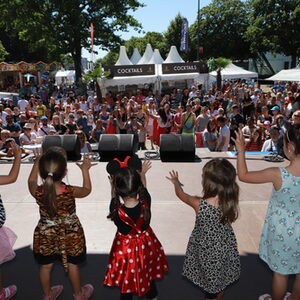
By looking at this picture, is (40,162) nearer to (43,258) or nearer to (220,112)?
(43,258)

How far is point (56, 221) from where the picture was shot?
2750mm

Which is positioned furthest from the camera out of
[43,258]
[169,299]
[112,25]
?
[112,25]

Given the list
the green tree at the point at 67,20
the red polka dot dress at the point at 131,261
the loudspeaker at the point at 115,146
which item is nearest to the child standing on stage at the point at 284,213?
the red polka dot dress at the point at 131,261

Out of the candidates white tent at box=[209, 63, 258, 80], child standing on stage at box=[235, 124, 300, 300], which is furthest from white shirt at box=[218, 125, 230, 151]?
white tent at box=[209, 63, 258, 80]

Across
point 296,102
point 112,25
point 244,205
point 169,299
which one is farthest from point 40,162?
point 112,25

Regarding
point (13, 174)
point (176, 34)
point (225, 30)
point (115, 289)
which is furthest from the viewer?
point (176, 34)

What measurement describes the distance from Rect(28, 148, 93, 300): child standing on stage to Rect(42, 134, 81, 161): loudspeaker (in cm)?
460

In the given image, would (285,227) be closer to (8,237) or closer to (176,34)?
(8,237)

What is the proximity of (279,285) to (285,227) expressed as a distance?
0.53 meters

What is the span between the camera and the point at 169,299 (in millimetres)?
3100

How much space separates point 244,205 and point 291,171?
281cm

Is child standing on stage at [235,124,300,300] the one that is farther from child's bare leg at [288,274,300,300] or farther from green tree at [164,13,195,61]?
green tree at [164,13,195,61]

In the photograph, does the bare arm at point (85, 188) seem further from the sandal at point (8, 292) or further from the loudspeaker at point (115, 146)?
the loudspeaker at point (115, 146)

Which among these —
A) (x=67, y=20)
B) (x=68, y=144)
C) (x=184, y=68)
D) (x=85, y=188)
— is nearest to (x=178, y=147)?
(x=68, y=144)
